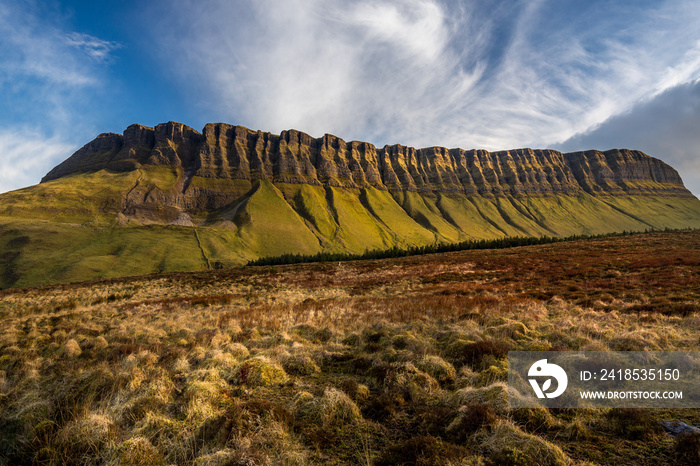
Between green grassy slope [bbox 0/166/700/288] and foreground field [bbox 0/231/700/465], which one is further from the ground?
green grassy slope [bbox 0/166/700/288]

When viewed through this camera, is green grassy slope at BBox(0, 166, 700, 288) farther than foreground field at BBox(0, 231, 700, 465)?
Yes

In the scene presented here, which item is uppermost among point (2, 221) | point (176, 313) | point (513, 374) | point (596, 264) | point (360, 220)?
point (360, 220)

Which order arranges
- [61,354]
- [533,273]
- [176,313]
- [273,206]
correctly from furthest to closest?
[273,206] → [533,273] → [176,313] → [61,354]

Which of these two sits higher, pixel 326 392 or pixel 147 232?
pixel 147 232

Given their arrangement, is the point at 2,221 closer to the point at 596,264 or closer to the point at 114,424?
the point at 114,424

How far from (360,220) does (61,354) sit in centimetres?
19152

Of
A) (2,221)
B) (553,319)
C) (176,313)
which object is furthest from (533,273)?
(2,221)

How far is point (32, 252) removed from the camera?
10144 centimetres

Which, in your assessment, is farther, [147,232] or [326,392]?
[147,232]

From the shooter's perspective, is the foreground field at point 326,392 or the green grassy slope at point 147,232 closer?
the foreground field at point 326,392

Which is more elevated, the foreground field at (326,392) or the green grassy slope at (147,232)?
the green grassy slope at (147,232)

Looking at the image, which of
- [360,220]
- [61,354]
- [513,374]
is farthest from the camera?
[360,220]

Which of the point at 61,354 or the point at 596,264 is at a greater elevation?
the point at 596,264

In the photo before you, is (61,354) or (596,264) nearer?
(61,354)
